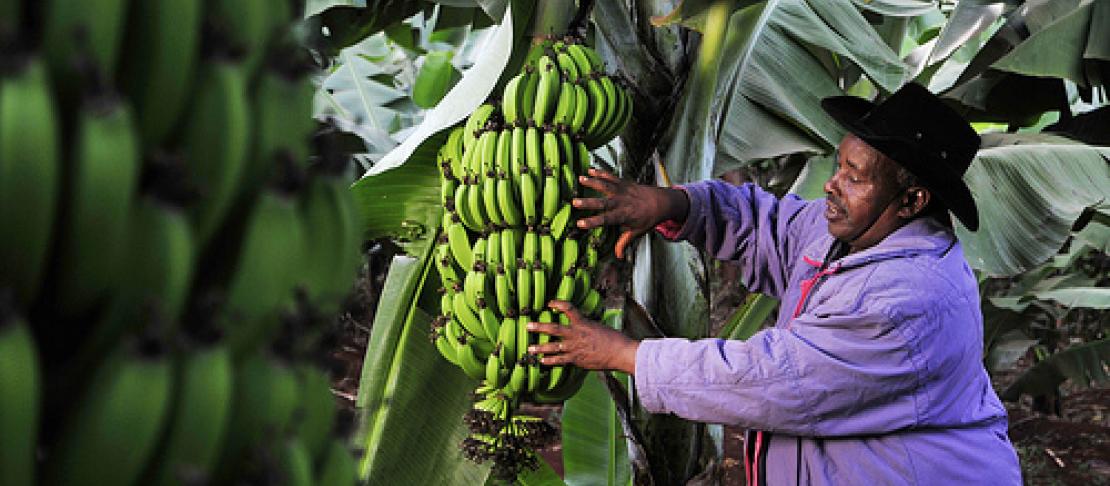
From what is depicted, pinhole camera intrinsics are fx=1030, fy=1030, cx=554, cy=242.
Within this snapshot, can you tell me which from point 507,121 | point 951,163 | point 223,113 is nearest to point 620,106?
point 507,121

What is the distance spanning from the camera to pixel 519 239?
66.4 inches

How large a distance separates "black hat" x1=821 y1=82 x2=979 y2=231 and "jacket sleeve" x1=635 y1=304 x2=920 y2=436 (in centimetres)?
30

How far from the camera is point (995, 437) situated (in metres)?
1.96

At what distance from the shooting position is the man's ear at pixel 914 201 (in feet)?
6.23

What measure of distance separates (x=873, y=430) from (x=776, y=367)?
226mm

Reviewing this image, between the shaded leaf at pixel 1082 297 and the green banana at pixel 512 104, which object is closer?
the green banana at pixel 512 104

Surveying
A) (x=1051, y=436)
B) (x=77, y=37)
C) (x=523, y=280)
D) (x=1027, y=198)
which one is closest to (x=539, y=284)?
(x=523, y=280)

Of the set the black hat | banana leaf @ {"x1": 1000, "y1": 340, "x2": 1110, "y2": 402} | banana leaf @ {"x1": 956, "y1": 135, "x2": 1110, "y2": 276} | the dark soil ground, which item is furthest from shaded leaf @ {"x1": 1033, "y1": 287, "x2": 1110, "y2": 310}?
the black hat

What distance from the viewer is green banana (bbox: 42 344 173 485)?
0.51m

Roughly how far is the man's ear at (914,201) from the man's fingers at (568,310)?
68 cm

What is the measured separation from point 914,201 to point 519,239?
2.52ft

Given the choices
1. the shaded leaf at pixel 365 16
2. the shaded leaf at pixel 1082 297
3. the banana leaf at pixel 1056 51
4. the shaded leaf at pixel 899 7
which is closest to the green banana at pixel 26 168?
the banana leaf at pixel 1056 51

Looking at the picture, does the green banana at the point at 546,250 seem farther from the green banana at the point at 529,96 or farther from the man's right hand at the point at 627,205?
the green banana at the point at 529,96

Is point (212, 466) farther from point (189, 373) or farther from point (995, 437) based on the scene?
point (995, 437)
